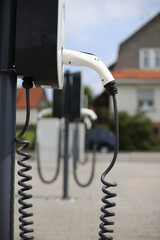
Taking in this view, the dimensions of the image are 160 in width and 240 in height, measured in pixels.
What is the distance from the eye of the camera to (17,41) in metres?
0.83

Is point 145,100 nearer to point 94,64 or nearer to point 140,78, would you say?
point 140,78

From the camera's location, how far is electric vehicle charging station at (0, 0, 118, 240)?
81 centimetres

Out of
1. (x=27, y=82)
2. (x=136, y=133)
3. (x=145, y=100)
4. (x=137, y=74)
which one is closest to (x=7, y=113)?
(x=27, y=82)

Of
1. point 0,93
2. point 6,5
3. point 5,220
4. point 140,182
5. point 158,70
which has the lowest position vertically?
point 140,182

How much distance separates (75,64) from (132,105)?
1229 cm

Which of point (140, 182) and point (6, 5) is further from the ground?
point (6, 5)

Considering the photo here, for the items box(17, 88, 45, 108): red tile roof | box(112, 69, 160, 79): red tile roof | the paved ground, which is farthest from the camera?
box(112, 69, 160, 79): red tile roof

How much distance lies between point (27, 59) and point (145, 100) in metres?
12.7

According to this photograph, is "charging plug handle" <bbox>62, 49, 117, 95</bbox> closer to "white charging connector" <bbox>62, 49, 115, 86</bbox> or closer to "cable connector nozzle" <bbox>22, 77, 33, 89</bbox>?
"white charging connector" <bbox>62, 49, 115, 86</bbox>

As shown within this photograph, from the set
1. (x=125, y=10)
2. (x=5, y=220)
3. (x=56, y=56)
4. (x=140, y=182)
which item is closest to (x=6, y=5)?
(x=56, y=56)

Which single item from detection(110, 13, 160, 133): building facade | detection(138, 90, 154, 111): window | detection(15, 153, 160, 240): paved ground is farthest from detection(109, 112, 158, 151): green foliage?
detection(15, 153, 160, 240): paved ground

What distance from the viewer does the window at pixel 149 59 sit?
14141 millimetres

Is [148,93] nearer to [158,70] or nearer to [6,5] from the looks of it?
[158,70]

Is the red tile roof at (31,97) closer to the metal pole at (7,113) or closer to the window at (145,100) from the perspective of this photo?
the metal pole at (7,113)
